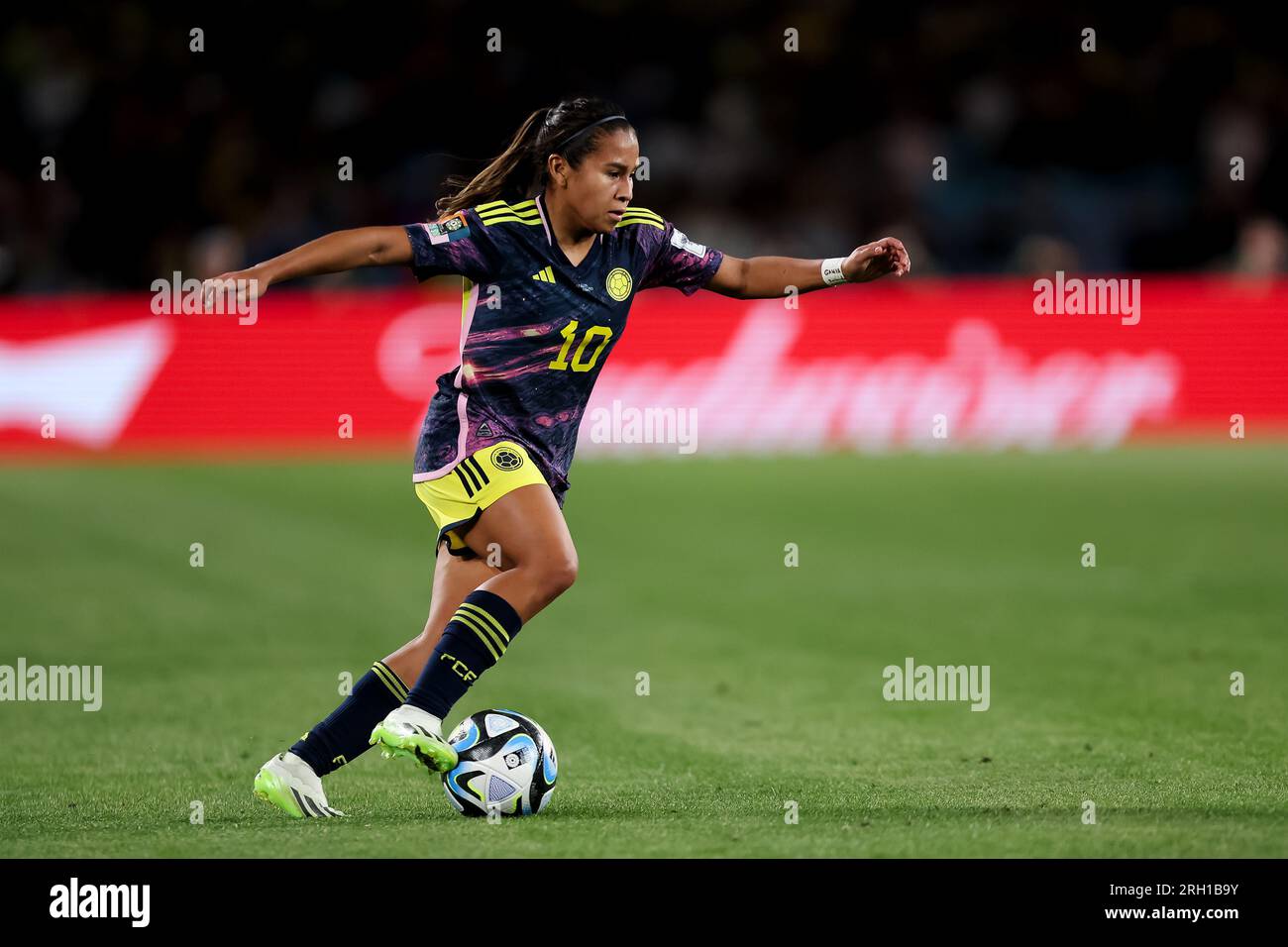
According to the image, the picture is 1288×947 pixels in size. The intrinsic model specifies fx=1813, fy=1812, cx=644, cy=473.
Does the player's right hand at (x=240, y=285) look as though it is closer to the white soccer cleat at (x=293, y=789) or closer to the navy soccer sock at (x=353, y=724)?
the navy soccer sock at (x=353, y=724)

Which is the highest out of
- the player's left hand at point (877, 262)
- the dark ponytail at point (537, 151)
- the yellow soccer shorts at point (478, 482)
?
the dark ponytail at point (537, 151)

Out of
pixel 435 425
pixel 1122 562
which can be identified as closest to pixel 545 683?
pixel 435 425

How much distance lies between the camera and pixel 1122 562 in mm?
12852

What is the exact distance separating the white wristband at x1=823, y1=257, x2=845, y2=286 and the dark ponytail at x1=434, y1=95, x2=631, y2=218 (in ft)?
3.07

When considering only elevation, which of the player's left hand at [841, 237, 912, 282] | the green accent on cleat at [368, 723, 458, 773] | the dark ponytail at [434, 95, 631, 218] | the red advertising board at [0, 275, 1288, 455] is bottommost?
the green accent on cleat at [368, 723, 458, 773]

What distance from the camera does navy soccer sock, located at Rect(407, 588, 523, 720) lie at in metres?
5.82

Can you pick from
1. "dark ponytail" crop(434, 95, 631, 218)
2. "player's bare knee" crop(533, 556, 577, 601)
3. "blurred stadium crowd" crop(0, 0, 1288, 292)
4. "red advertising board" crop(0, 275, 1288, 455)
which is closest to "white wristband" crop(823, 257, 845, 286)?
"dark ponytail" crop(434, 95, 631, 218)

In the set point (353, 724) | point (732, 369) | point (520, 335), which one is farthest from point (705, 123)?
point (353, 724)

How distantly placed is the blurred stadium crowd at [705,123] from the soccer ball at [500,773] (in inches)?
641

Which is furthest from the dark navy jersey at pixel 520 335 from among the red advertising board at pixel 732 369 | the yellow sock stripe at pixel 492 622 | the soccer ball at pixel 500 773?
the red advertising board at pixel 732 369

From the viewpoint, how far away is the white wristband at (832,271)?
6605 millimetres

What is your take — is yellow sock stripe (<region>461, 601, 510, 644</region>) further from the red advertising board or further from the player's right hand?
the red advertising board

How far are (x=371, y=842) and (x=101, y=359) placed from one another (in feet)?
49.4

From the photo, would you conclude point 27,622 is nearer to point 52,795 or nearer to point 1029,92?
point 52,795
